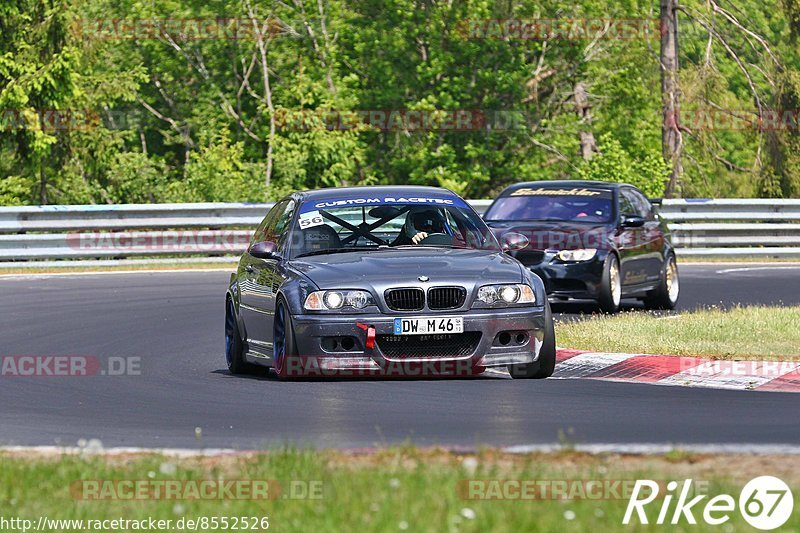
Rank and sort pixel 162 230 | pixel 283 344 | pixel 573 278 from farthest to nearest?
pixel 162 230, pixel 573 278, pixel 283 344

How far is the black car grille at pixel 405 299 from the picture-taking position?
1091 centimetres

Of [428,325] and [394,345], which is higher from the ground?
[428,325]

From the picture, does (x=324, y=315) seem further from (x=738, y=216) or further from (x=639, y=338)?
(x=738, y=216)

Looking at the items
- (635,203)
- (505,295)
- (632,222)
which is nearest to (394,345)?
(505,295)

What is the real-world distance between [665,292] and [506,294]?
330 inches

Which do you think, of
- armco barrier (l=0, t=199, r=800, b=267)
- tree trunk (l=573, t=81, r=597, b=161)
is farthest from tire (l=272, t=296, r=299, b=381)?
tree trunk (l=573, t=81, r=597, b=161)

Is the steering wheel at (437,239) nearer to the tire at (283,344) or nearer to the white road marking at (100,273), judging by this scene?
the tire at (283,344)

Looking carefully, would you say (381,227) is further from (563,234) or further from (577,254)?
(563,234)

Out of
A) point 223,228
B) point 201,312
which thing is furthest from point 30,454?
point 223,228

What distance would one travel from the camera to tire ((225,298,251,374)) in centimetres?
1242

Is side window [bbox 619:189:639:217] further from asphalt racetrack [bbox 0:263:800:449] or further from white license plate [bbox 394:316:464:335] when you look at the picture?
white license plate [bbox 394:316:464:335]

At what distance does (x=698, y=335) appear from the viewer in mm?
13945

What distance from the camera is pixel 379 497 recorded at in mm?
6383

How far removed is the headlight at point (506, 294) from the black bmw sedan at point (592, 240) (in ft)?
21.9
